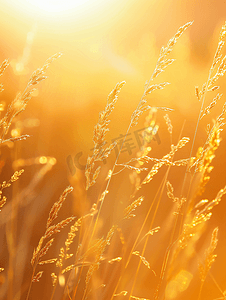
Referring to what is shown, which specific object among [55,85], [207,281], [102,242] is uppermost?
[55,85]

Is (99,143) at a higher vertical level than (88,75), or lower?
lower

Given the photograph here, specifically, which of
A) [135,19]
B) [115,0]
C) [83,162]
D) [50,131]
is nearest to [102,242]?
[83,162]

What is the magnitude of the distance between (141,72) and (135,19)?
426 mm

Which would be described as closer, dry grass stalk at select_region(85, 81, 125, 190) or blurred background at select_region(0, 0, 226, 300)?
dry grass stalk at select_region(85, 81, 125, 190)

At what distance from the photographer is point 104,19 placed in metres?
1.62

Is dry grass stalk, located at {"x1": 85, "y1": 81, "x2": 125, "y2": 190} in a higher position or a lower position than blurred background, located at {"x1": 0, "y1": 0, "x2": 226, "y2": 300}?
lower

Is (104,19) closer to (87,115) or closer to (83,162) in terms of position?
(87,115)

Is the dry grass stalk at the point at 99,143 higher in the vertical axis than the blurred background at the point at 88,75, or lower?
lower

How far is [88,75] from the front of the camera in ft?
5.37

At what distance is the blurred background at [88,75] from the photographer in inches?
57.4

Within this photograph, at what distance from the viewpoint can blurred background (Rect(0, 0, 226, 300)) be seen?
4.78 feet

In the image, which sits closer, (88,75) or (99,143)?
(99,143)

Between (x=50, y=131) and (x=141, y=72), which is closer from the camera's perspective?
(x=50, y=131)

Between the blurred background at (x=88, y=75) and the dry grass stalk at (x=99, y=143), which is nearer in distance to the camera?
the dry grass stalk at (x=99, y=143)
